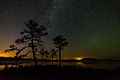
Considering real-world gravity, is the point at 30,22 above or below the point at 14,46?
above

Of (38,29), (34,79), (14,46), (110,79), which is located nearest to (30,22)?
(38,29)

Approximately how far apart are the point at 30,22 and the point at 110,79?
28.0 meters

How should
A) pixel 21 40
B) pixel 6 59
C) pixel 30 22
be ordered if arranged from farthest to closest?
1. pixel 6 59
2. pixel 30 22
3. pixel 21 40

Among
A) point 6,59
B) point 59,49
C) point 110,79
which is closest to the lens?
point 110,79

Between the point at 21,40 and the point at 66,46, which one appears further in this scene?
the point at 66,46

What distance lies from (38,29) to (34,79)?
866 inches

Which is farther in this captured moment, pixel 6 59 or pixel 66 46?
pixel 6 59

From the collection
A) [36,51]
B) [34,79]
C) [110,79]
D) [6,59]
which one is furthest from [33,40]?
[6,59]

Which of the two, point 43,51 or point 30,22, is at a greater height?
point 30,22

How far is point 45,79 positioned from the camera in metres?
37.2

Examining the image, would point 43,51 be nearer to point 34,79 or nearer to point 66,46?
point 34,79

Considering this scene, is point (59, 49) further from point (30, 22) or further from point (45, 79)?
point (45, 79)

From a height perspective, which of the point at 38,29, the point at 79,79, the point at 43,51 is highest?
the point at 38,29

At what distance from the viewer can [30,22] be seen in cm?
5884
